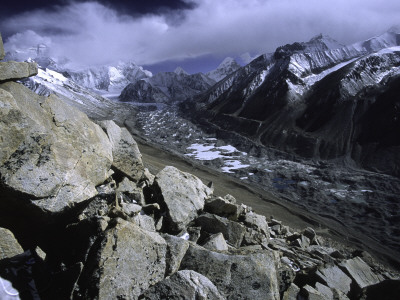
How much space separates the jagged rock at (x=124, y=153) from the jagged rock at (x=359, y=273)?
8694mm

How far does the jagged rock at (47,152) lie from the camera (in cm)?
671

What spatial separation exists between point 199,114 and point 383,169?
94.5m

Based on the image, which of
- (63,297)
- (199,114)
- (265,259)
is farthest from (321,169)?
(199,114)

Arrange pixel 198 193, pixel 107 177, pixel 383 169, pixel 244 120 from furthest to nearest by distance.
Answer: pixel 244 120
pixel 383 169
pixel 198 193
pixel 107 177

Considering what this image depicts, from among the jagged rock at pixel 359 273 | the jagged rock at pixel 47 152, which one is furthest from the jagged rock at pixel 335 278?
the jagged rock at pixel 47 152

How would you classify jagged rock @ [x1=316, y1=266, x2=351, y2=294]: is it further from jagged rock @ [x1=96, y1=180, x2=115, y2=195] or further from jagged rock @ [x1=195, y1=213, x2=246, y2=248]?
jagged rock @ [x1=96, y1=180, x2=115, y2=195]

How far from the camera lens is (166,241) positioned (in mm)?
6742

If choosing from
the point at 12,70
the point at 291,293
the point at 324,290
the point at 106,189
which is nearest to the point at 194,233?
the point at 106,189

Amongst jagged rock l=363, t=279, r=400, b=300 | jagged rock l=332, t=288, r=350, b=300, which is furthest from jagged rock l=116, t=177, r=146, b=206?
jagged rock l=363, t=279, r=400, b=300

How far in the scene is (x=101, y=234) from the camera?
6.00 meters

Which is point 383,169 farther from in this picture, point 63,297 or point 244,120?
point 63,297

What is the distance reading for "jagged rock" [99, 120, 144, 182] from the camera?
10523mm

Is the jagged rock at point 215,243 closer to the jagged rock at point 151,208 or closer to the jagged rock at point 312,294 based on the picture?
the jagged rock at point 151,208

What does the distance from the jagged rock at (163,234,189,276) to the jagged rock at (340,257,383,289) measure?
6.97m
